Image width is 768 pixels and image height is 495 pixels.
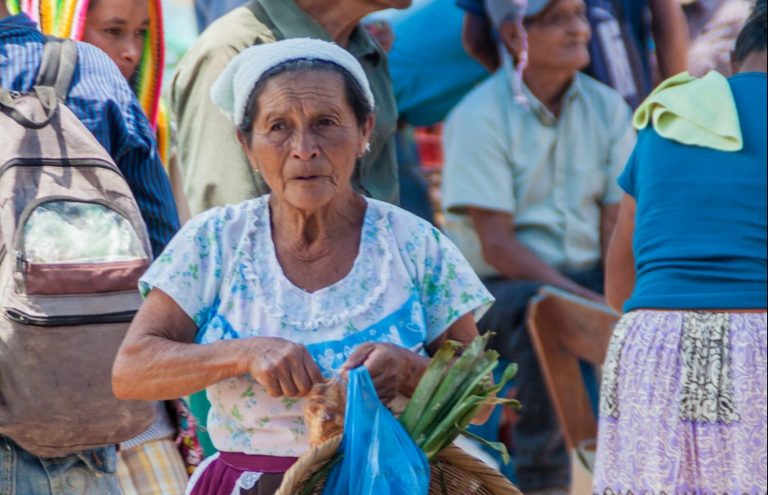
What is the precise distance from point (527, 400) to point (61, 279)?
9.91ft

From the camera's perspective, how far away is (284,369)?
2.90 m

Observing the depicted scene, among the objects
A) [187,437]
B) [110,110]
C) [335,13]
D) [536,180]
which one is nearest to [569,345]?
[536,180]

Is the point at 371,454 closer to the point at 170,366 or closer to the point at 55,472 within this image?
the point at 170,366

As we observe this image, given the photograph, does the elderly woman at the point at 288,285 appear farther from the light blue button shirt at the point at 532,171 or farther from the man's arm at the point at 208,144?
the light blue button shirt at the point at 532,171

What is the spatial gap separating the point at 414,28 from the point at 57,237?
3472 mm

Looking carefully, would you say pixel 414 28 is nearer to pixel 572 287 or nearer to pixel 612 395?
pixel 572 287

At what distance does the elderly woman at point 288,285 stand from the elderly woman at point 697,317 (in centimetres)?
128

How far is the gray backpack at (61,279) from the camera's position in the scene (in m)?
3.41

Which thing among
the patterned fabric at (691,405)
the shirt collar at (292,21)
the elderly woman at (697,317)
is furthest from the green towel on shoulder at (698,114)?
the shirt collar at (292,21)

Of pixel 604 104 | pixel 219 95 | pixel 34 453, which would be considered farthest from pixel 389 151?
pixel 604 104

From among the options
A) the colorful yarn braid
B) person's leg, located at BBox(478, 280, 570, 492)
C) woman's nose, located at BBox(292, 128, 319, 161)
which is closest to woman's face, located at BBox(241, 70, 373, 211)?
woman's nose, located at BBox(292, 128, 319, 161)

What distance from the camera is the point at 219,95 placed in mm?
3389

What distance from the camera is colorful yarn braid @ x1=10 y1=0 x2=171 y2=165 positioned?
14.7ft

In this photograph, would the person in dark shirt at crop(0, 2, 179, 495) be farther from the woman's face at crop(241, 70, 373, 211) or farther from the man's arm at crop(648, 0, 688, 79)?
the man's arm at crop(648, 0, 688, 79)
